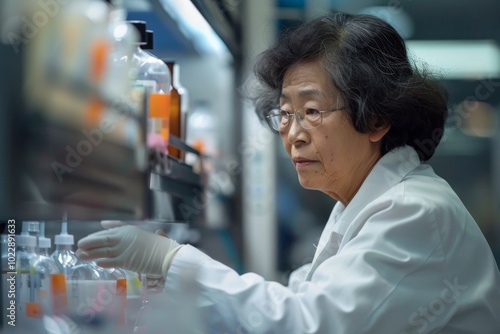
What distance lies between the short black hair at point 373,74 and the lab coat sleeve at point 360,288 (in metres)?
0.31

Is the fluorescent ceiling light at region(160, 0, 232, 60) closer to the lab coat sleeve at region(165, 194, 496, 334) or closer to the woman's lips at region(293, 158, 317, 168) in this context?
the woman's lips at region(293, 158, 317, 168)

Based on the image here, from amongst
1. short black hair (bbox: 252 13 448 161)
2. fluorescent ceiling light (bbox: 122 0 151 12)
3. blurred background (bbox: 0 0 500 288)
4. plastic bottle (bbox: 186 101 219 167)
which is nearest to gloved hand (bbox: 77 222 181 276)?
short black hair (bbox: 252 13 448 161)

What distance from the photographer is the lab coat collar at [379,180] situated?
6.12 ft

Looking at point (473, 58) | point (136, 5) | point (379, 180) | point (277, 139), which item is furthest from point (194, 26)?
point (473, 58)

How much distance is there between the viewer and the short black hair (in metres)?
1.85

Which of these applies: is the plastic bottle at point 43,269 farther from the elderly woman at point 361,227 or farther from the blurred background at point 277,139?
the blurred background at point 277,139

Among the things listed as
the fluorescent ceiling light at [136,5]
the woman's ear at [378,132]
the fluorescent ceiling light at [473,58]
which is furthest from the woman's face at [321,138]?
the fluorescent ceiling light at [473,58]

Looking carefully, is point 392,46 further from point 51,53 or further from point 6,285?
point 6,285

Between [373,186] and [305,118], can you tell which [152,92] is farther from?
[373,186]

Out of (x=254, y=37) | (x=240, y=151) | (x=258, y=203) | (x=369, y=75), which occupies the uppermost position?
(x=254, y=37)

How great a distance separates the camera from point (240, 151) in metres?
4.47

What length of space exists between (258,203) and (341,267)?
303 centimetres

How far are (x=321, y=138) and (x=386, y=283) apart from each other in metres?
0.43

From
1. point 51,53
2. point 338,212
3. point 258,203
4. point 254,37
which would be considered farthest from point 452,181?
point 51,53
